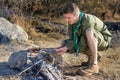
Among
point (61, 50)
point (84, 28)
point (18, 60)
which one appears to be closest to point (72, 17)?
point (84, 28)

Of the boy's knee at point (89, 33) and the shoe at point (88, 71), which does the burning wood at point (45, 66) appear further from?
the boy's knee at point (89, 33)

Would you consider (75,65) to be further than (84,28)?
Yes

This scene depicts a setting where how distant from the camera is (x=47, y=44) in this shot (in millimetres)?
6766

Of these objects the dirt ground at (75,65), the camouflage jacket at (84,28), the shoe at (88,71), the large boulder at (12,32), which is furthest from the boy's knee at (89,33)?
the large boulder at (12,32)

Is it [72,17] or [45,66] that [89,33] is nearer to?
[72,17]

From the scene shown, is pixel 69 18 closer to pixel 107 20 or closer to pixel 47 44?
pixel 47 44

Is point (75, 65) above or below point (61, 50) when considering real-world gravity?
below

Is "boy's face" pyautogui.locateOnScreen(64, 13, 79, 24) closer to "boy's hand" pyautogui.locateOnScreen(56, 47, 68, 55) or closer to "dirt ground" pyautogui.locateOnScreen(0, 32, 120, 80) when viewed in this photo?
"boy's hand" pyautogui.locateOnScreen(56, 47, 68, 55)

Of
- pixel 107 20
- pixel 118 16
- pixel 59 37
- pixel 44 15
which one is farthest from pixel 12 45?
pixel 118 16

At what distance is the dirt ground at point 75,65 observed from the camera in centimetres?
498

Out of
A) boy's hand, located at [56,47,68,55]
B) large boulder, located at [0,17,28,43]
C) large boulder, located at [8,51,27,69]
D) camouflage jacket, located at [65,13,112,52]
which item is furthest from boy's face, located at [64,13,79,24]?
large boulder, located at [0,17,28,43]

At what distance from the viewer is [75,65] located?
18.1 ft

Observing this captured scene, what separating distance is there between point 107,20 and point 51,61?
437 cm

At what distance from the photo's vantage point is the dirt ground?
16.4ft
